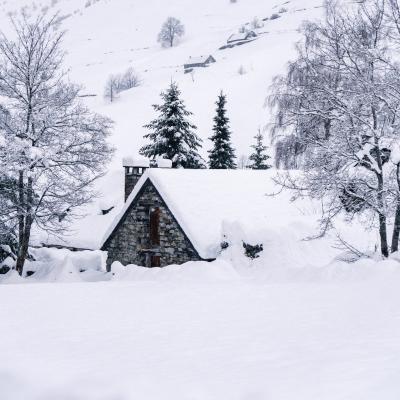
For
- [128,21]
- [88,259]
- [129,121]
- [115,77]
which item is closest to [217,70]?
[115,77]

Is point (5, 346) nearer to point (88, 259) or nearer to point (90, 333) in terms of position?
point (90, 333)

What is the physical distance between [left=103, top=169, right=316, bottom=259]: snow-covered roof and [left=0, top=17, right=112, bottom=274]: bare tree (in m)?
2.31

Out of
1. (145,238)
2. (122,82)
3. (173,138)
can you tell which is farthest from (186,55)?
(145,238)

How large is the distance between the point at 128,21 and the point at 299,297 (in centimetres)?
14689

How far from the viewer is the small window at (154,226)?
727 inches

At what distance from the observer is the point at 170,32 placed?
11125 cm

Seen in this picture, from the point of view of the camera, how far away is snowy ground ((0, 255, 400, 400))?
13.7 feet

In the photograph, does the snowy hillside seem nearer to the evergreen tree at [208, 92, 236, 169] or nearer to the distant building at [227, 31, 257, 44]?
the distant building at [227, 31, 257, 44]

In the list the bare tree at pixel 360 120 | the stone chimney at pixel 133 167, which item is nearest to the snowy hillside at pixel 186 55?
the stone chimney at pixel 133 167

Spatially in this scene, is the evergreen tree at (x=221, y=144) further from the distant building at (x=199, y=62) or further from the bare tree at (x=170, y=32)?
the bare tree at (x=170, y=32)

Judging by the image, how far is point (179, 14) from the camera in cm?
13875

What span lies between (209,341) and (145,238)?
43.8ft

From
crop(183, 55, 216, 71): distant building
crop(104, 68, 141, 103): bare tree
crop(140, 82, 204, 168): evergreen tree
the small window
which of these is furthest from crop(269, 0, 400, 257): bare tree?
crop(183, 55, 216, 71): distant building

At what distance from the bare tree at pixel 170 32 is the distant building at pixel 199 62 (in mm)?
23740
